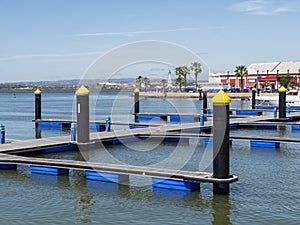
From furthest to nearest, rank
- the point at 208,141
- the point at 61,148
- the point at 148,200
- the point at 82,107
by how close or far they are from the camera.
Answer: the point at 208,141 → the point at 61,148 → the point at 82,107 → the point at 148,200

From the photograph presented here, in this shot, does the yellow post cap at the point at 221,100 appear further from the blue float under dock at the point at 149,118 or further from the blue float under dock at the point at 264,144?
the blue float under dock at the point at 149,118

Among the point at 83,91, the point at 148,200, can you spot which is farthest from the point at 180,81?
the point at 148,200

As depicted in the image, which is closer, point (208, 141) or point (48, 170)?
point (48, 170)

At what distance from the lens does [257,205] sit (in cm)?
1413

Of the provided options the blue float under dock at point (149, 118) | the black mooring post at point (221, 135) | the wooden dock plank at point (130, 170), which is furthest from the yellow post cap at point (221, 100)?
the blue float under dock at point (149, 118)

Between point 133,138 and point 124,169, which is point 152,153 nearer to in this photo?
point 133,138

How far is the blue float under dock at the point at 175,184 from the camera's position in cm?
1522

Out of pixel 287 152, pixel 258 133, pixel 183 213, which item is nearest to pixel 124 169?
pixel 183 213

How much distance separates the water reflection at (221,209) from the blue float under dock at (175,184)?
31.6 inches

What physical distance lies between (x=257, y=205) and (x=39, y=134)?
2371 centimetres

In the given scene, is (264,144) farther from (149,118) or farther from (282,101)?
(149,118)

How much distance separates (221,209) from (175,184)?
193 cm

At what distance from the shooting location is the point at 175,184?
50.6ft

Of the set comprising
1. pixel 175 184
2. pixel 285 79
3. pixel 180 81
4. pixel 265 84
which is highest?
pixel 285 79
